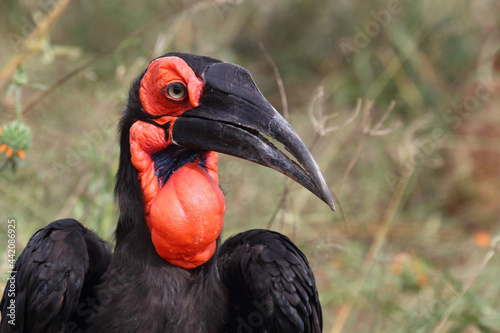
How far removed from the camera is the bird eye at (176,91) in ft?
8.54

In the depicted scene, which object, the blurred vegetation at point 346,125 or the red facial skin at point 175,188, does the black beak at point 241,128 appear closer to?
the red facial skin at point 175,188

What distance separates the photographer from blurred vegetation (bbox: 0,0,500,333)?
459 centimetres

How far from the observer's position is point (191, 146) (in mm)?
2623

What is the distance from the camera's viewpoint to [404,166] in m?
4.74

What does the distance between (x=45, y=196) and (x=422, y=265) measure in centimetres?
257

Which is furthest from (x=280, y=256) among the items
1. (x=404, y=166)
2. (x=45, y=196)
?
(x=45, y=196)

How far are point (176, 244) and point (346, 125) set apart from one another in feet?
7.57

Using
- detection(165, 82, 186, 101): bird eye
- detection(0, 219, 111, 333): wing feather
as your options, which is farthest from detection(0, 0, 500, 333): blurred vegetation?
detection(165, 82, 186, 101): bird eye

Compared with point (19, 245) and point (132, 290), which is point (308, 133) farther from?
point (132, 290)

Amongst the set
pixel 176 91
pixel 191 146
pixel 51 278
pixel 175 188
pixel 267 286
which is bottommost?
pixel 267 286

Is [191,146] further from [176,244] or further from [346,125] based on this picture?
[346,125]

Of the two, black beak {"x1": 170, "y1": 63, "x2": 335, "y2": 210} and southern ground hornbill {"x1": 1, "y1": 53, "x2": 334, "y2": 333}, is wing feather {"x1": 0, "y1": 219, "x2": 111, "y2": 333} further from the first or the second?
black beak {"x1": 170, "y1": 63, "x2": 335, "y2": 210}

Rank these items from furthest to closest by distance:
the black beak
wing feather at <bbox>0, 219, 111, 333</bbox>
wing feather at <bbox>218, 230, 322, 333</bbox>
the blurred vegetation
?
the blurred vegetation < wing feather at <bbox>218, 230, 322, 333</bbox> < wing feather at <bbox>0, 219, 111, 333</bbox> < the black beak

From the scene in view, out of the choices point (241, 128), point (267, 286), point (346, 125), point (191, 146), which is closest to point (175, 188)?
point (191, 146)
